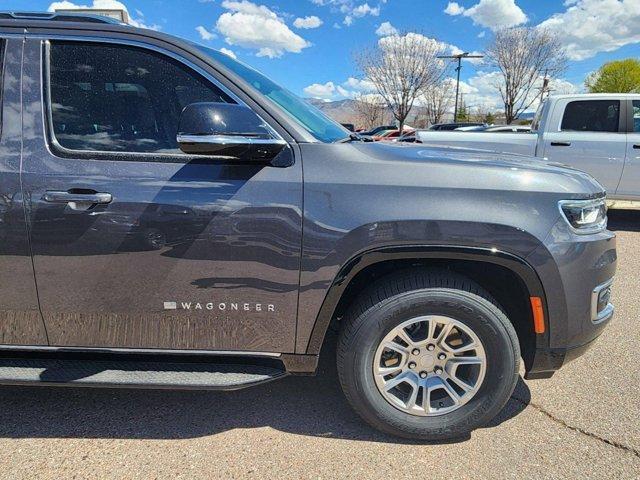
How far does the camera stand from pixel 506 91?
103ft

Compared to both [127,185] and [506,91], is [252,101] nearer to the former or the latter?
[127,185]

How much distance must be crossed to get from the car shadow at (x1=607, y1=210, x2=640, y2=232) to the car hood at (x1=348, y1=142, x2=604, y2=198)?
19.9 ft

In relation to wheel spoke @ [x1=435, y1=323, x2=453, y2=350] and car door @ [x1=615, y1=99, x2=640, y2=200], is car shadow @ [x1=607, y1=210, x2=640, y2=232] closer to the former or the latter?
car door @ [x1=615, y1=99, x2=640, y2=200]

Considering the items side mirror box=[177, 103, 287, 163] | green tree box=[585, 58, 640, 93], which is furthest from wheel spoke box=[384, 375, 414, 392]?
green tree box=[585, 58, 640, 93]

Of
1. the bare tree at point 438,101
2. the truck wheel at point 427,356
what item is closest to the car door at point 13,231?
the truck wheel at point 427,356

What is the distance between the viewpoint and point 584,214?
2.24m

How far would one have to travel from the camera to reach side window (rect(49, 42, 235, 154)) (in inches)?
86.9

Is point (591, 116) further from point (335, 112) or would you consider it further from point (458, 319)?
point (335, 112)

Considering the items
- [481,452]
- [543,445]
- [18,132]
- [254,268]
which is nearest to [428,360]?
[481,452]

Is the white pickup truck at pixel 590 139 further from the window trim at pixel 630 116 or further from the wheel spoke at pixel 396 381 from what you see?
the wheel spoke at pixel 396 381

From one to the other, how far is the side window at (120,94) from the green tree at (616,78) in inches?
2232

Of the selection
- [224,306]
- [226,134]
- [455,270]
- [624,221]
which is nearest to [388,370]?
[455,270]

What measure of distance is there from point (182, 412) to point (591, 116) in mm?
7361

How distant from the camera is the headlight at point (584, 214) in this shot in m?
2.18
